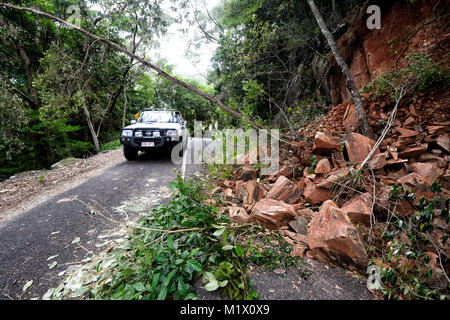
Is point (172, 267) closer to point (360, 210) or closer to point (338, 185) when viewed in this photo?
point (360, 210)

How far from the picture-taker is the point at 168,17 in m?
7.21

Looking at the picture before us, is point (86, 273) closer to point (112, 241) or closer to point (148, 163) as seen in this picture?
point (112, 241)

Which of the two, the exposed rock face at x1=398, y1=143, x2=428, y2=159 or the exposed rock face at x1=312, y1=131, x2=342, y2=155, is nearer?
the exposed rock face at x1=398, y1=143, x2=428, y2=159

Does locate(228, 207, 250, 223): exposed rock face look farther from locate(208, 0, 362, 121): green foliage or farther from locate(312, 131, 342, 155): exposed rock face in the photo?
locate(208, 0, 362, 121): green foliage

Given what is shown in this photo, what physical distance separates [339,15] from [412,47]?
8.91 feet

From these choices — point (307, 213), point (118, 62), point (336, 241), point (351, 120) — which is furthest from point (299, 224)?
point (118, 62)

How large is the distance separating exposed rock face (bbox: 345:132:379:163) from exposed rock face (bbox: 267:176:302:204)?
3.19ft

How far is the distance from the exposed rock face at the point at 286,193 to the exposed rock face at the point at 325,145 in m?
0.90

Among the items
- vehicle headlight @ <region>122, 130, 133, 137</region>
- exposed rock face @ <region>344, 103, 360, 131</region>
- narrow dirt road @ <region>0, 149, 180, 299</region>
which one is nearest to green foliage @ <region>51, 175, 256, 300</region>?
narrow dirt road @ <region>0, 149, 180, 299</region>

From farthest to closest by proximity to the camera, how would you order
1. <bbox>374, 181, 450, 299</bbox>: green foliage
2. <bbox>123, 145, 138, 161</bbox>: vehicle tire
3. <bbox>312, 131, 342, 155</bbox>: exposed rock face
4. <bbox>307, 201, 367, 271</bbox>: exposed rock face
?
<bbox>123, 145, 138, 161</bbox>: vehicle tire, <bbox>312, 131, 342, 155</bbox>: exposed rock face, <bbox>307, 201, 367, 271</bbox>: exposed rock face, <bbox>374, 181, 450, 299</bbox>: green foliage

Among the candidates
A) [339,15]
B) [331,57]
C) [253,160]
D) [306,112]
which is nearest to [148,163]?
[253,160]

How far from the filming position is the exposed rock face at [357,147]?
2.62 m

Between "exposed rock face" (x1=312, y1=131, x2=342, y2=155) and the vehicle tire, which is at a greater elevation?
"exposed rock face" (x1=312, y1=131, x2=342, y2=155)

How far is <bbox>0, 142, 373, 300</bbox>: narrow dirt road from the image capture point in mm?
1472
